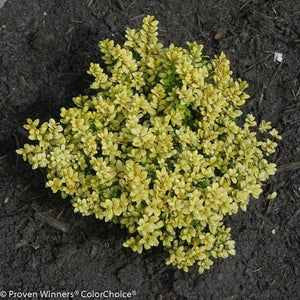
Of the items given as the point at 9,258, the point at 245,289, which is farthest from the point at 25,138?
the point at 245,289

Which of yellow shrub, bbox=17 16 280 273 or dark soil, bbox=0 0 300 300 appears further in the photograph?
dark soil, bbox=0 0 300 300

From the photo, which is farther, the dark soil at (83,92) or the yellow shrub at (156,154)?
the dark soil at (83,92)

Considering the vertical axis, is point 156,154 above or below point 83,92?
below

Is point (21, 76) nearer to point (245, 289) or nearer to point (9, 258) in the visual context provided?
point (9, 258)

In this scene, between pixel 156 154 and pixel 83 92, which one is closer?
pixel 156 154
